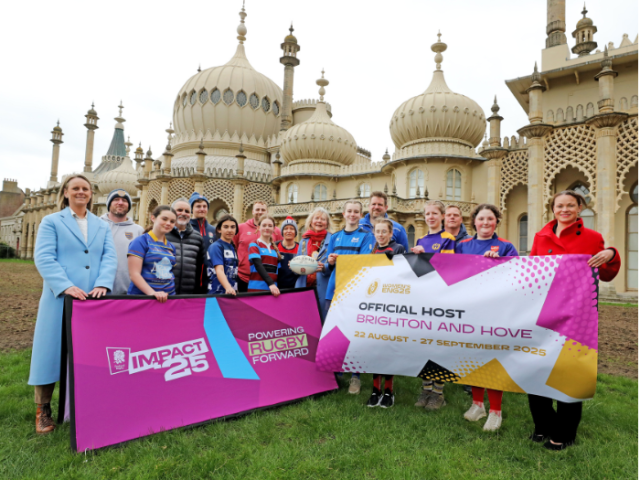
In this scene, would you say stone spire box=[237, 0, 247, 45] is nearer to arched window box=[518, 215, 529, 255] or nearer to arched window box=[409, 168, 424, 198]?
arched window box=[409, 168, 424, 198]

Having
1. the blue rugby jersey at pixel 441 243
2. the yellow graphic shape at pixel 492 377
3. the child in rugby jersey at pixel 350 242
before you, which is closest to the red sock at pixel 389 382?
the child in rugby jersey at pixel 350 242

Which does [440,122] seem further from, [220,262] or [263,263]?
[220,262]

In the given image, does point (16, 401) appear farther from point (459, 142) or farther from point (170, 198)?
point (170, 198)

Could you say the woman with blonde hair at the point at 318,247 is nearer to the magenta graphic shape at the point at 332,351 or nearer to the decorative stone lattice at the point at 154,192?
the magenta graphic shape at the point at 332,351

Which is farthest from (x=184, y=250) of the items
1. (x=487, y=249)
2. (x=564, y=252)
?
(x=564, y=252)

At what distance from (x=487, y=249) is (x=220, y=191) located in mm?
24276

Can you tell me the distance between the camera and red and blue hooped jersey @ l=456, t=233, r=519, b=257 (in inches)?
159

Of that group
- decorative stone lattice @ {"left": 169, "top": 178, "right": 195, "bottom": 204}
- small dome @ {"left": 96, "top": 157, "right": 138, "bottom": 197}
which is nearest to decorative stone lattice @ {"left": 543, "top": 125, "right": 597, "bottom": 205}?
decorative stone lattice @ {"left": 169, "top": 178, "right": 195, "bottom": 204}

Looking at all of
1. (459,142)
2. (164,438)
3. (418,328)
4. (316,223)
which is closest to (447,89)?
(459,142)

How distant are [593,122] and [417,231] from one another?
27.6 ft

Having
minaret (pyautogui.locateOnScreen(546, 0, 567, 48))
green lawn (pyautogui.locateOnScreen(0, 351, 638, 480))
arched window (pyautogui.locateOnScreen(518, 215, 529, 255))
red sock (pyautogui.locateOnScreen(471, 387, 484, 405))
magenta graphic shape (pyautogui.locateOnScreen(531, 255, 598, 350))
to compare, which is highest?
minaret (pyautogui.locateOnScreen(546, 0, 567, 48))

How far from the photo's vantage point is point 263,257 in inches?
198

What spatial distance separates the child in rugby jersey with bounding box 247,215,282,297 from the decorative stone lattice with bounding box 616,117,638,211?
15.4 m

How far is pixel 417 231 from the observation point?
19.6 meters
